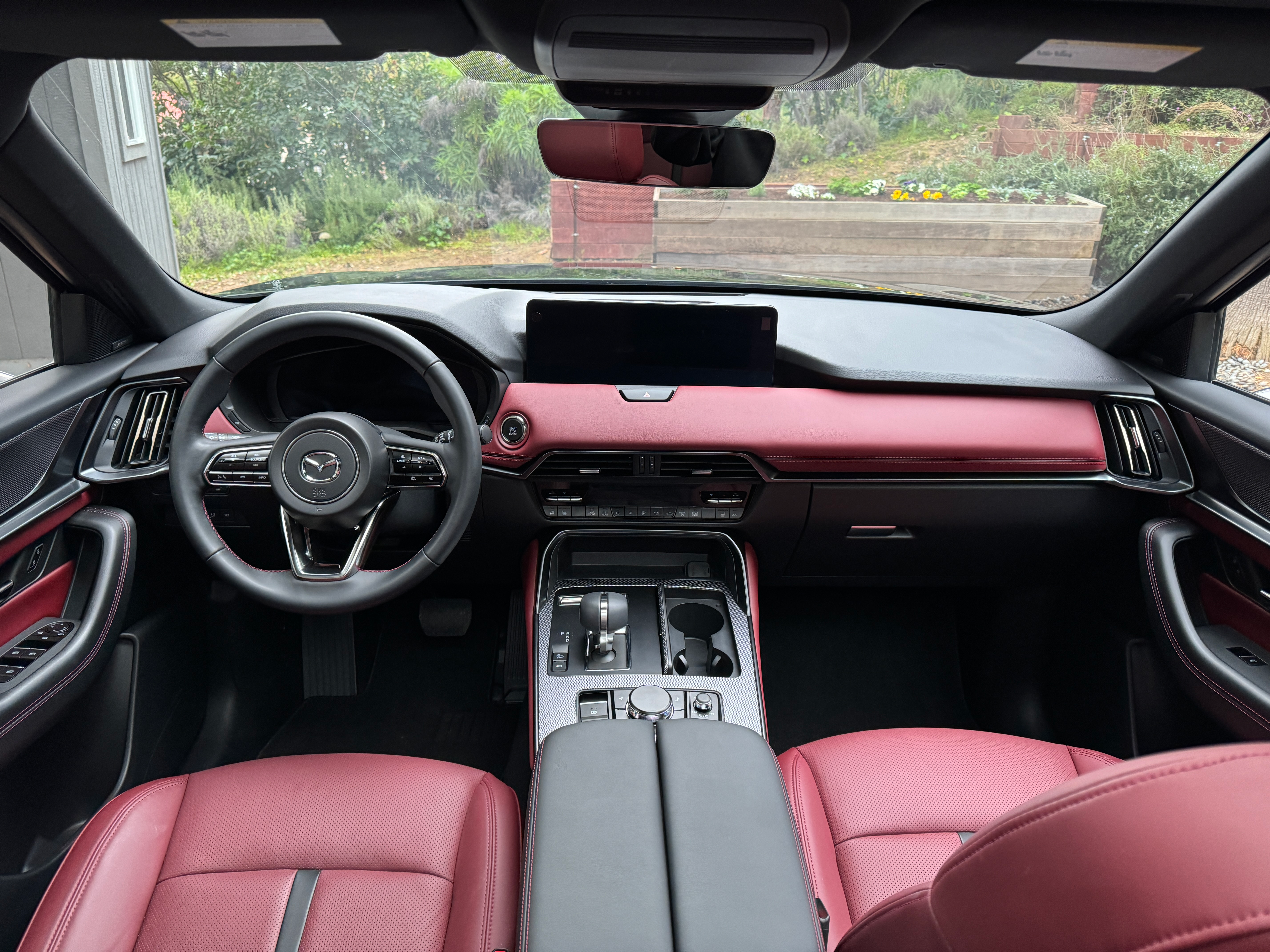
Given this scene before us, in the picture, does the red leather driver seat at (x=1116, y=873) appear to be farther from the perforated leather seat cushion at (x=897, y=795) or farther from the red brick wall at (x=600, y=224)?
the red brick wall at (x=600, y=224)

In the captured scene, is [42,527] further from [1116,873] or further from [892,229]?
[892,229]

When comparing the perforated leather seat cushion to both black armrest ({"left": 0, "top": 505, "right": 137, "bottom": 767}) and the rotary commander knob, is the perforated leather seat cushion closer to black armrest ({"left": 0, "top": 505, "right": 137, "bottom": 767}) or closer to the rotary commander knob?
the rotary commander knob

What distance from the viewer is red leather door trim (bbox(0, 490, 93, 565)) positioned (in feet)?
5.43

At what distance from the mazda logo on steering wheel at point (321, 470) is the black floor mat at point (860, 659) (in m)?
1.48

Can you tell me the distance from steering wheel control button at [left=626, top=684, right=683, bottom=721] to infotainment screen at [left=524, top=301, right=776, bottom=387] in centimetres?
80

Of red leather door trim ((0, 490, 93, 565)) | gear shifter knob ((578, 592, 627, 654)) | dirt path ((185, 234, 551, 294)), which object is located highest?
dirt path ((185, 234, 551, 294))

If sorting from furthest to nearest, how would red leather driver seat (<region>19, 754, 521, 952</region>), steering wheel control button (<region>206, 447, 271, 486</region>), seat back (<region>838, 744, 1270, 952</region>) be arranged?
1. steering wheel control button (<region>206, 447, 271, 486</region>)
2. red leather driver seat (<region>19, 754, 521, 952</region>)
3. seat back (<region>838, 744, 1270, 952</region>)

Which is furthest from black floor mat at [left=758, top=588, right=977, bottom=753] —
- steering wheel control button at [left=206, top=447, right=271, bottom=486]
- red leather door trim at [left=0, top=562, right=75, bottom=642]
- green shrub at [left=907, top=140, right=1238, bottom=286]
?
red leather door trim at [left=0, top=562, right=75, bottom=642]

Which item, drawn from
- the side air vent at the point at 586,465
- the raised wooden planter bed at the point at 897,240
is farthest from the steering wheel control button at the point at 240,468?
the raised wooden planter bed at the point at 897,240

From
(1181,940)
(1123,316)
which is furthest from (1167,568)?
(1181,940)

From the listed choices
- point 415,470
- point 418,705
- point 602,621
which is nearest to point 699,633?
point 602,621

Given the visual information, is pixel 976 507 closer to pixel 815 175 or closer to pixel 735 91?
pixel 815 175

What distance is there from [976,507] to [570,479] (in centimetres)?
110

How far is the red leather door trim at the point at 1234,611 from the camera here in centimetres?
181
